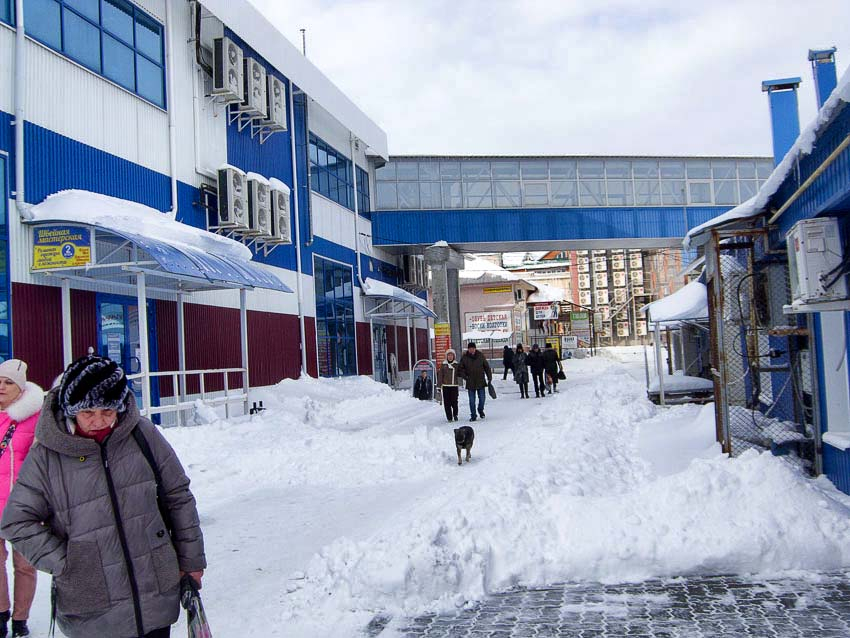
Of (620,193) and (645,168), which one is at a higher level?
(645,168)

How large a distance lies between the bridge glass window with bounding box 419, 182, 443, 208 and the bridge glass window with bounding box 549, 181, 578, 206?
484 centimetres

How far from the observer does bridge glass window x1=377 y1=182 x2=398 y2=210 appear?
105 feet

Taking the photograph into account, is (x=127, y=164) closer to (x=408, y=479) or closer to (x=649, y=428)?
(x=408, y=479)

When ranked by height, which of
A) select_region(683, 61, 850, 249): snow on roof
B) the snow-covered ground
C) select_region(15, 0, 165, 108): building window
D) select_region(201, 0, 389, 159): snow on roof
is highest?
select_region(201, 0, 389, 159): snow on roof

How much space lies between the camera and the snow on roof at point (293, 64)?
18328mm

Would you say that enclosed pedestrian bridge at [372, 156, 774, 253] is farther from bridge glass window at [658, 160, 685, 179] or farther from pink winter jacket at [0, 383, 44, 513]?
pink winter jacket at [0, 383, 44, 513]

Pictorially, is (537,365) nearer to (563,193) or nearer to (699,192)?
(563,193)

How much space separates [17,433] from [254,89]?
15862mm

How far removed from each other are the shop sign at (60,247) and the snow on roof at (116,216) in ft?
0.61

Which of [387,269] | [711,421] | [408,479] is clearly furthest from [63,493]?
[387,269]

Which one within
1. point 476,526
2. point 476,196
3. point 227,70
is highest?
point 227,70

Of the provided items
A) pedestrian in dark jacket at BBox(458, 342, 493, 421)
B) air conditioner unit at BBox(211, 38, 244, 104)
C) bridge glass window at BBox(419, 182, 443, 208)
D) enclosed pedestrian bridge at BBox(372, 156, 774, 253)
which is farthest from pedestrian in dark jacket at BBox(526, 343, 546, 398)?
air conditioner unit at BBox(211, 38, 244, 104)

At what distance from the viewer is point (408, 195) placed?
32.2 meters

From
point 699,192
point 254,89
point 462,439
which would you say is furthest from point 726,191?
point 462,439
